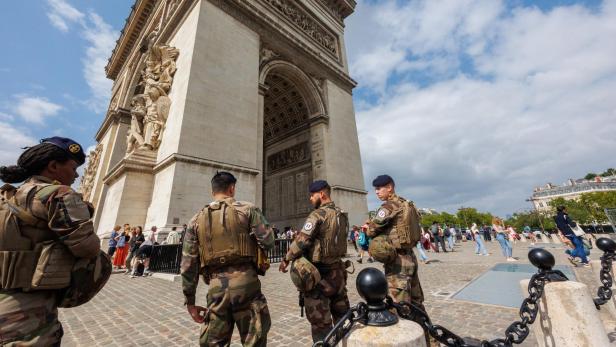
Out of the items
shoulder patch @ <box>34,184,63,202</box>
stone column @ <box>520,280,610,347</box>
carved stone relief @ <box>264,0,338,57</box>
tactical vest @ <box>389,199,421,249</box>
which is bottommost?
stone column @ <box>520,280,610,347</box>

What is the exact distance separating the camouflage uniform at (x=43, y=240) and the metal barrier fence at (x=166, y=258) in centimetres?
637

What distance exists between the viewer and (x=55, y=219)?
1.30m

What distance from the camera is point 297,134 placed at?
17.5 meters

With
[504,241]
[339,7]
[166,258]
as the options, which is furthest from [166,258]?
[339,7]

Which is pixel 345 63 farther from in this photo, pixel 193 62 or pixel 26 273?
pixel 26 273

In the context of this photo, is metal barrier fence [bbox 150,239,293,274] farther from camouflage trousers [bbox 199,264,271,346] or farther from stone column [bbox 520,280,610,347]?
stone column [bbox 520,280,610,347]

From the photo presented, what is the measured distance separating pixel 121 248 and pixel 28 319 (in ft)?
31.7

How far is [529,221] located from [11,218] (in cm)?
7283

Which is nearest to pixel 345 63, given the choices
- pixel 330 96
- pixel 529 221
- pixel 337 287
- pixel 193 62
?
pixel 330 96

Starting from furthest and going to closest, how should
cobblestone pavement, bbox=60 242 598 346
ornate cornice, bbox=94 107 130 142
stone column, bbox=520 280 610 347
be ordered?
ornate cornice, bbox=94 107 130 142, cobblestone pavement, bbox=60 242 598 346, stone column, bbox=520 280 610 347

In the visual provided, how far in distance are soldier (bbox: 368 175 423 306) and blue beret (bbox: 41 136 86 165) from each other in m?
2.51

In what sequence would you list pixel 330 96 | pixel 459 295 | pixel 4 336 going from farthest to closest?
pixel 330 96 → pixel 459 295 → pixel 4 336

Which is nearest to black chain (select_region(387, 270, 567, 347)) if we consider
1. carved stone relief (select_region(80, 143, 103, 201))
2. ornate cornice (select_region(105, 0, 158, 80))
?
carved stone relief (select_region(80, 143, 103, 201))

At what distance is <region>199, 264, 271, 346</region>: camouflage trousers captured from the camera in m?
1.76
